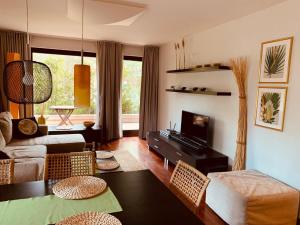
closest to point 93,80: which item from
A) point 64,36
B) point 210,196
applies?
point 64,36

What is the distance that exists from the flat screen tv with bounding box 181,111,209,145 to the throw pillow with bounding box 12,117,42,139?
2663 mm

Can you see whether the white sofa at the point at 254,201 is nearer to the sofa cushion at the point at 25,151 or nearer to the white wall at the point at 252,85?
the white wall at the point at 252,85

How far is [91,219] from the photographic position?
121 cm

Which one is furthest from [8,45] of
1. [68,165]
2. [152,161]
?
[68,165]

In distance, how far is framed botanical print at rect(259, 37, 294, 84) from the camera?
2617 mm

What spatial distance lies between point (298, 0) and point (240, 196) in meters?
2.13

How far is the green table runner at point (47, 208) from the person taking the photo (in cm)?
119

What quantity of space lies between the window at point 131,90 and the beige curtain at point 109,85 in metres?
0.39

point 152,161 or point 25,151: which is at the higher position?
point 25,151

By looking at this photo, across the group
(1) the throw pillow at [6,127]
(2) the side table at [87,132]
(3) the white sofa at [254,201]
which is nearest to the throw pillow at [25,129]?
(1) the throw pillow at [6,127]

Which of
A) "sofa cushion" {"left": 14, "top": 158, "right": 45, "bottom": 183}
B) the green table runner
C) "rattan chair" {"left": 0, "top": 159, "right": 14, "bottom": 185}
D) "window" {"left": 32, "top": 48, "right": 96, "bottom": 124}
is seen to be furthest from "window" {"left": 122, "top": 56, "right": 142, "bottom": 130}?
the green table runner

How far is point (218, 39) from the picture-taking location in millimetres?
3814

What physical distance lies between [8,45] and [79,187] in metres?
4.41

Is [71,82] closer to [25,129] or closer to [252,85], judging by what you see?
[25,129]
